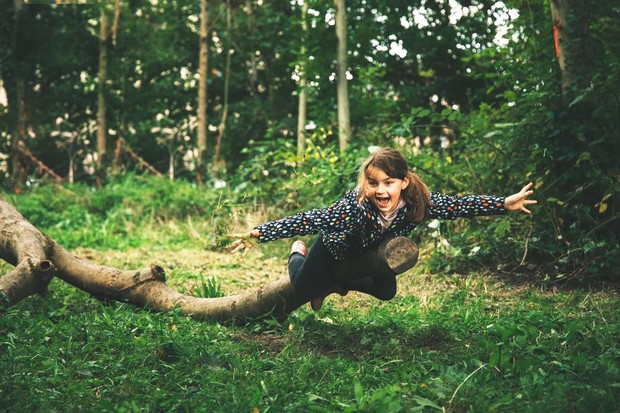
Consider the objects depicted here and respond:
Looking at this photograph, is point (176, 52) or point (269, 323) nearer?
point (269, 323)

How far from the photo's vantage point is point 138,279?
17.5ft

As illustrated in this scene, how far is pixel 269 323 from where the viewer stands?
15.8 feet

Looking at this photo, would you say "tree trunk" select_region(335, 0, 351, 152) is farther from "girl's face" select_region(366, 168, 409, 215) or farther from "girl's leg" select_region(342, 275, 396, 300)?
"girl's face" select_region(366, 168, 409, 215)

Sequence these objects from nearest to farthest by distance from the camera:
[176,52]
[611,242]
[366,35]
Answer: [611,242]
[366,35]
[176,52]

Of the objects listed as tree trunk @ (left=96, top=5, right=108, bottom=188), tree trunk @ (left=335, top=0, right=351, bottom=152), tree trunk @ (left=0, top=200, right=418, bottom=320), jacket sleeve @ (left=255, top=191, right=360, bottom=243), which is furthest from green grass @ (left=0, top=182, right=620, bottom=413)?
tree trunk @ (left=96, top=5, right=108, bottom=188)

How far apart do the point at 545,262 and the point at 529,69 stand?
1.98 m

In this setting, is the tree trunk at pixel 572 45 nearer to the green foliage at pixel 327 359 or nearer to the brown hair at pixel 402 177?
the green foliage at pixel 327 359

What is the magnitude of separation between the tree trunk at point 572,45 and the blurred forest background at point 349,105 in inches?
0.5

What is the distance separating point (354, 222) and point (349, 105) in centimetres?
1037

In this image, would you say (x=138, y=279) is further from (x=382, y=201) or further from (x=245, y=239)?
(x=382, y=201)

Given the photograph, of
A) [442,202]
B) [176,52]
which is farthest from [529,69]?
[176,52]

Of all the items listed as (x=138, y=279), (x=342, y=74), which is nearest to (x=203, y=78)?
(x=342, y=74)

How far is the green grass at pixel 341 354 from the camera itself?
128 inches

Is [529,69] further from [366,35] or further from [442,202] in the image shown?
[366,35]
